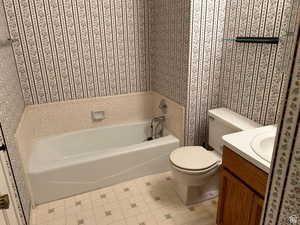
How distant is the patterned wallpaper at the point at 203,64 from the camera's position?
2062mm

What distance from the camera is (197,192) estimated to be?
6.84 feet

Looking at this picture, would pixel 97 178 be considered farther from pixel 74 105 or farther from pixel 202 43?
pixel 202 43

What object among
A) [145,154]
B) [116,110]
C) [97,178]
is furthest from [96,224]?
[116,110]

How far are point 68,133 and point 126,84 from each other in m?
0.92

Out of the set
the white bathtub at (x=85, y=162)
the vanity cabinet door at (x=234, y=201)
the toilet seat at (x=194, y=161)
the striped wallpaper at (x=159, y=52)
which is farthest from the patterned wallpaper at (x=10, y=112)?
the vanity cabinet door at (x=234, y=201)

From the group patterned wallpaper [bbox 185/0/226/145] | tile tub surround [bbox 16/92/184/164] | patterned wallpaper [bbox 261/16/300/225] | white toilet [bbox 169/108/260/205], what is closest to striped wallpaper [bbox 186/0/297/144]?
patterned wallpaper [bbox 185/0/226/145]

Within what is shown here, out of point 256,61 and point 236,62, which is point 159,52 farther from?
point 256,61

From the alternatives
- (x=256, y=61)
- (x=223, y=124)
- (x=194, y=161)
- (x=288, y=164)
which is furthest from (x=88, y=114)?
(x=288, y=164)

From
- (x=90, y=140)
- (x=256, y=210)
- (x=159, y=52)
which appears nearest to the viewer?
(x=256, y=210)

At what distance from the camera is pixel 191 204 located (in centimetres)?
Answer: 208

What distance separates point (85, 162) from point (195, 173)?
3.36 feet

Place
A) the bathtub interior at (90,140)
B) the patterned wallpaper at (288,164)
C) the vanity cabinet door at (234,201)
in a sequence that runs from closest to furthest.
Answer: the patterned wallpaper at (288,164), the vanity cabinet door at (234,201), the bathtub interior at (90,140)

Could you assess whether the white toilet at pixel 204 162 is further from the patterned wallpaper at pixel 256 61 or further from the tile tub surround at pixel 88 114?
the tile tub surround at pixel 88 114

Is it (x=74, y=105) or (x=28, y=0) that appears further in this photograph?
(x=74, y=105)
